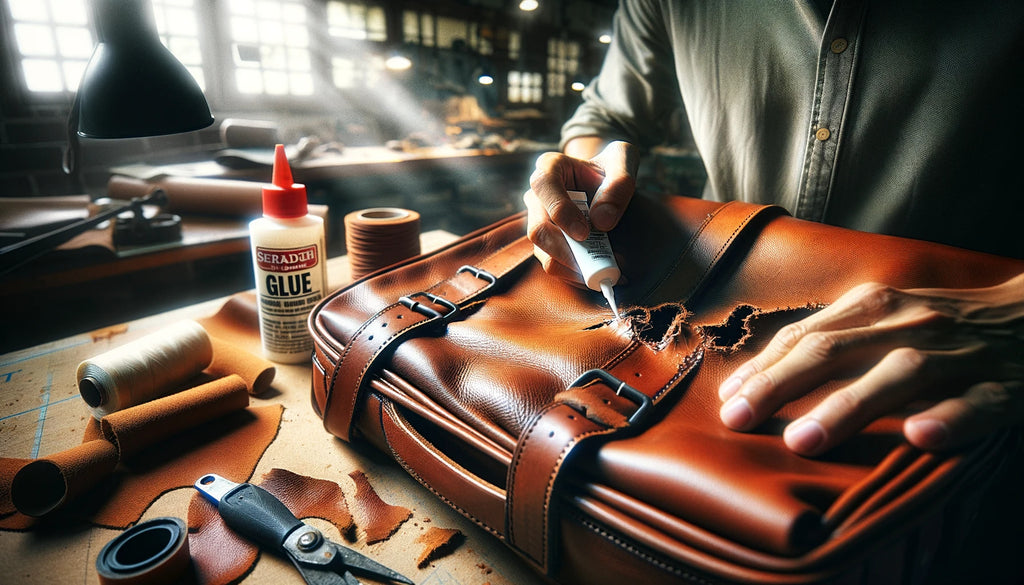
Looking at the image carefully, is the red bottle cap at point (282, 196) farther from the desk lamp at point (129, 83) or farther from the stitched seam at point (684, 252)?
the stitched seam at point (684, 252)

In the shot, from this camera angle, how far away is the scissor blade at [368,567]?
0.51 metres

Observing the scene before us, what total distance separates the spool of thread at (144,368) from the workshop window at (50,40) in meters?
3.05

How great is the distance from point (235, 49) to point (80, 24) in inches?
36.5

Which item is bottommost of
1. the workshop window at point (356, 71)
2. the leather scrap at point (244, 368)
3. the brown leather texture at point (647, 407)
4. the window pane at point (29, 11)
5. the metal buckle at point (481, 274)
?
the leather scrap at point (244, 368)

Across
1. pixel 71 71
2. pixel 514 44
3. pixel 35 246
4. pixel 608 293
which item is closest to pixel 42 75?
pixel 71 71

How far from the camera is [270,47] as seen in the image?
4.20m

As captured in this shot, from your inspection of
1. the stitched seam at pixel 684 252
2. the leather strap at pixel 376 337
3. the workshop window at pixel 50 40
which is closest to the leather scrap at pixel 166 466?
the leather strap at pixel 376 337

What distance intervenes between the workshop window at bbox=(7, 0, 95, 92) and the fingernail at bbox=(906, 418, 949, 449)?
384 centimetres

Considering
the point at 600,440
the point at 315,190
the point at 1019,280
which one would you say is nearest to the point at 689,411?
the point at 600,440

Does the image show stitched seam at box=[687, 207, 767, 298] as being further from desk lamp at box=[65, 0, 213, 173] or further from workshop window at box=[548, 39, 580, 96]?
workshop window at box=[548, 39, 580, 96]

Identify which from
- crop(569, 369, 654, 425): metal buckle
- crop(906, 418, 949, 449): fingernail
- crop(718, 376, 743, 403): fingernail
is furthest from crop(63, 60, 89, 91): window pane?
crop(906, 418, 949, 449): fingernail

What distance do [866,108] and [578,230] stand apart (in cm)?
57

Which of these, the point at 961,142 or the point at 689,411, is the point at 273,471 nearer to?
the point at 689,411

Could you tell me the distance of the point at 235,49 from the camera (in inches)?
154
